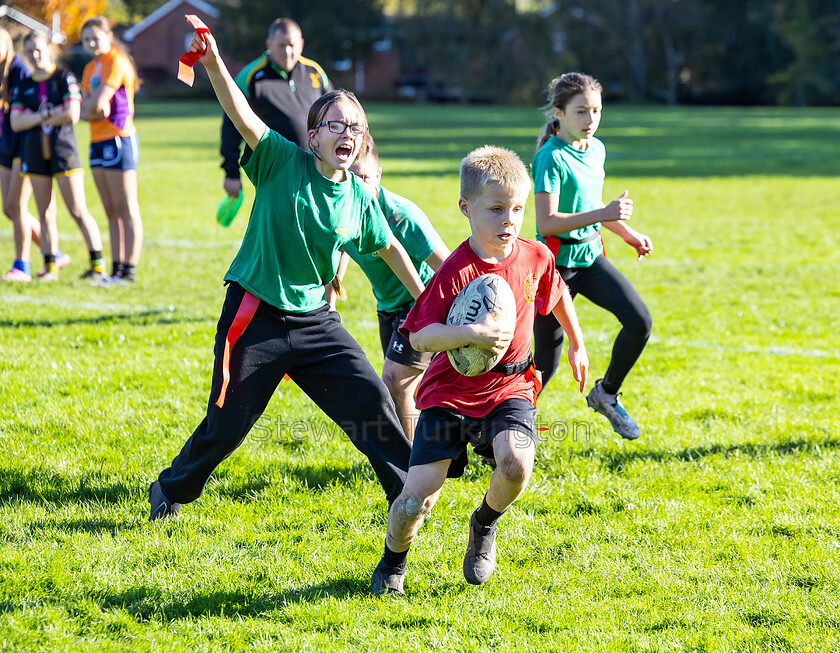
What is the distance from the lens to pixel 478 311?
11.1 feet

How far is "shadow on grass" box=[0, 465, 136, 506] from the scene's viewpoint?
439 centimetres

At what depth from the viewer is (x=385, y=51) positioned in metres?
68.4

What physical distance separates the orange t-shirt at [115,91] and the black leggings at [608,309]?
17.1 ft

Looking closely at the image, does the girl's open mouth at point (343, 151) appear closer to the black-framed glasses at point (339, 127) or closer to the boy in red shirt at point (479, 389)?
the black-framed glasses at point (339, 127)

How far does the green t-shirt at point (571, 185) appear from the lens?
16.5 feet

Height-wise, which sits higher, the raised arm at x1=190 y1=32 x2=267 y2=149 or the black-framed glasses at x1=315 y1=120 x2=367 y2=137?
the raised arm at x1=190 y1=32 x2=267 y2=149

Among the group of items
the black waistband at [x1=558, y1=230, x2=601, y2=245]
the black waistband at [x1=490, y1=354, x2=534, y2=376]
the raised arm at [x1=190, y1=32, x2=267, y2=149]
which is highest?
the raised arm at [x1=190, y1=32, x2=267, y2=149]

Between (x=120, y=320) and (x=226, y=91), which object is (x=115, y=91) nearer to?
(x=120, y=320)

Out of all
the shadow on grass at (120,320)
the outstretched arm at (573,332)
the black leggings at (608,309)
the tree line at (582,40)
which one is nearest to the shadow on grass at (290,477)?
the black leggings at (608,309)

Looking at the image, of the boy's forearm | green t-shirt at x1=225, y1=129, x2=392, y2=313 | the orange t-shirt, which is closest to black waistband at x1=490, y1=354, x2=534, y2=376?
the boy's forearm

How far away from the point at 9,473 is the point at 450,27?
60.1m

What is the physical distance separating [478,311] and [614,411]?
2.27m

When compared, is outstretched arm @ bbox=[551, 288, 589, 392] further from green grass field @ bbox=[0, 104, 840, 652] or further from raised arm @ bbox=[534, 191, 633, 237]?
raised arm @ bbox=[534, 191, 633, 237]

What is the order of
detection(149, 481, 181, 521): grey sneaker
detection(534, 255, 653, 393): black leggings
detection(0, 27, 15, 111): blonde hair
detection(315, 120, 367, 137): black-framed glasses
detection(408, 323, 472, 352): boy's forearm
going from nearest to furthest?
detection(408, 323, 472, 352): boy's forearm, detection(315, 120, 367, 137): black-framed glasses, detection(149, 481, 181, 521): grey sneaker, detection(534, 255, 653, 393): black leggings, detection(0, 27, 15, 111): blonde hair
